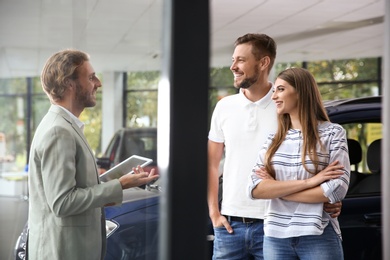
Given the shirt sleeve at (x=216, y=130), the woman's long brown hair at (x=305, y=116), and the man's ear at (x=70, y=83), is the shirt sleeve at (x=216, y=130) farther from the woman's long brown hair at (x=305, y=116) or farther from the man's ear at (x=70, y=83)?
the man's ear at (x=70, y=83)

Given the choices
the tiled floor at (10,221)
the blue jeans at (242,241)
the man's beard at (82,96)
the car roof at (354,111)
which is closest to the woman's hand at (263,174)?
the blue jeans at (242,241)

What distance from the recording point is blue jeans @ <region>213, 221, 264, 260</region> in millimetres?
3082

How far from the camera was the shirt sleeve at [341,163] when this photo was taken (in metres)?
2.74

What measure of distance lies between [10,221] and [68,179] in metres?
0.51

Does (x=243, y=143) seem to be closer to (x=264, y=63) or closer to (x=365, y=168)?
(x=264, y=63)

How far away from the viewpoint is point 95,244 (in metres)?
2.60

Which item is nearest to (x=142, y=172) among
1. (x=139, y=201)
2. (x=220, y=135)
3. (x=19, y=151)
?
(x=139, y=201)

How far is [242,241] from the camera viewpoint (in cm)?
311

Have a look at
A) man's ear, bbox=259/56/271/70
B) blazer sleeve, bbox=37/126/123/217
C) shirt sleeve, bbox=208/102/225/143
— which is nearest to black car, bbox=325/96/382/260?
man's ear, bbox=259/56/271/70

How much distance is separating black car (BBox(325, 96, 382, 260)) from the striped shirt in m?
0.84

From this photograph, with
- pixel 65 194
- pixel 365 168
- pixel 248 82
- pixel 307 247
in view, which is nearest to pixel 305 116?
pixel 248 82

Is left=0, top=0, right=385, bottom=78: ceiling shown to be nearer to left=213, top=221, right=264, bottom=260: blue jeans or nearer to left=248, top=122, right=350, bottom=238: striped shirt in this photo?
left=248, top=122, right=350, bottom=238: striped shirt

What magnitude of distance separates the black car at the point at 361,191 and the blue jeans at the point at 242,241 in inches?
28.3

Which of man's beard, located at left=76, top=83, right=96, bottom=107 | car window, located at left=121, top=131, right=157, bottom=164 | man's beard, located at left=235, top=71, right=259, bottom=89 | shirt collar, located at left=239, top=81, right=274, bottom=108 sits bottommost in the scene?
car window, located at left=121, top=131, right=157, bottom=164
